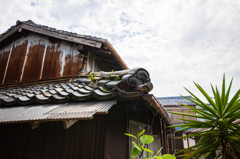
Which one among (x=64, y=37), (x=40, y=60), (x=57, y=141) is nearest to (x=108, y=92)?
(x=57, y=141)

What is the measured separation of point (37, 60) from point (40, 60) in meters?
0.20

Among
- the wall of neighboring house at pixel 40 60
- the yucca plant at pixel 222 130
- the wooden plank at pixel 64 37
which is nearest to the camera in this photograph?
the yucca plant at pixel 222 130

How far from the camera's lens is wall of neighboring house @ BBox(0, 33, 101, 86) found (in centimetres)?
649

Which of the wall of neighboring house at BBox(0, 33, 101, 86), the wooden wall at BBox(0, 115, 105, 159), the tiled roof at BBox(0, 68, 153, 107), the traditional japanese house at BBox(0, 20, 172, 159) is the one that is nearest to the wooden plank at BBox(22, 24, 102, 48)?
the traditional japanese house at BBox(0, 20, 172, 159)

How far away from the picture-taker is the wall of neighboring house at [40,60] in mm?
6488

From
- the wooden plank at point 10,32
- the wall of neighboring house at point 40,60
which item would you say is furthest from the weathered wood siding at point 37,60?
the wooden plank at point 10,32

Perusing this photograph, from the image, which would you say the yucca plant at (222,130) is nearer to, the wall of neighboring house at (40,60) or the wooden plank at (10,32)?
the wall of neighboring house at (40,60)

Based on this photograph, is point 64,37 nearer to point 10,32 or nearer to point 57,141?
point 10,32

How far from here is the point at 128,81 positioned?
3.58m

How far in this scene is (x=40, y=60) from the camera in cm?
721

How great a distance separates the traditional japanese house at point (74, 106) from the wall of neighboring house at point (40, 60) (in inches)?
1.9

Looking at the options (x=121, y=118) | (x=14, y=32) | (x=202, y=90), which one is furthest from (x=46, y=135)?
(x=14, y=32)

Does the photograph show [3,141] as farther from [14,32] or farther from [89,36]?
[14,32]

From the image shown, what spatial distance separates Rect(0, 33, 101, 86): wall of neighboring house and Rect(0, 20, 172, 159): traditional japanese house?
0.05 metres
